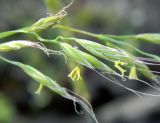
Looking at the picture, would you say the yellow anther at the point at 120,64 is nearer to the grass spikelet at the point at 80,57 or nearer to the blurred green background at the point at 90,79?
the grass spikelet at the point at 80,57

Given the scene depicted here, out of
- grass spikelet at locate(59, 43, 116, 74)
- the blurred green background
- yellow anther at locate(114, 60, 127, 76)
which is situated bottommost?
the blurred green background

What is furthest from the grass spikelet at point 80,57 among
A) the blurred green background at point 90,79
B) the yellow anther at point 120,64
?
the blurred green background at point 90,79

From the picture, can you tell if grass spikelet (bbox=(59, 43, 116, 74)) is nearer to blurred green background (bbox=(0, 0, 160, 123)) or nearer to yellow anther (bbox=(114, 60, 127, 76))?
yellow anther (bbox=(114, 60, 127, 76))

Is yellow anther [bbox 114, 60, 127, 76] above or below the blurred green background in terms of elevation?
above

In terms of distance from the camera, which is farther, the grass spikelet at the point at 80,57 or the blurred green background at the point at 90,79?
the blurred green background at the point at 90,79

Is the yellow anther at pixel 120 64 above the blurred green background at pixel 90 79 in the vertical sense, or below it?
above

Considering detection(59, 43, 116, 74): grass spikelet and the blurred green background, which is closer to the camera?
detection(59, 43, 116, 74): grass spikelet

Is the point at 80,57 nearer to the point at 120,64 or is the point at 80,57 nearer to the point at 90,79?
the point at 120,64

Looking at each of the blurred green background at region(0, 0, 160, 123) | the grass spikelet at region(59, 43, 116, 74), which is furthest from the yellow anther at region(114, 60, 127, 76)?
the blurred green background at region(0, 0, 160, 123)

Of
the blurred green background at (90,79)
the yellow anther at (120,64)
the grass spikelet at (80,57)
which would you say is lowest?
the blurred green background at (90,79)

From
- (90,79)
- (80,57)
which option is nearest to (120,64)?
(80,57)
